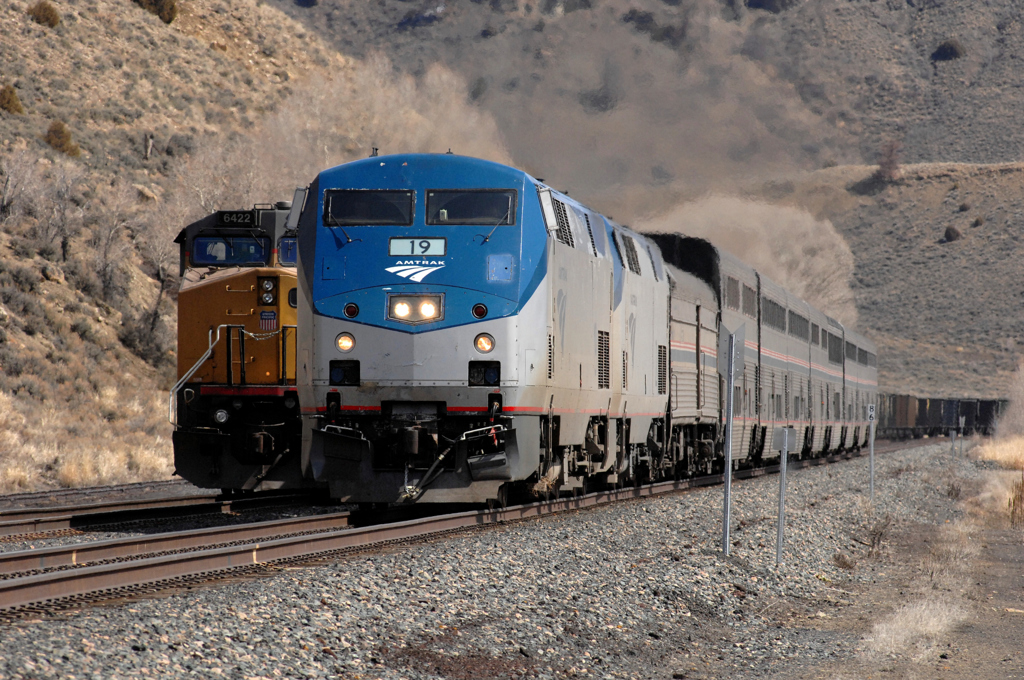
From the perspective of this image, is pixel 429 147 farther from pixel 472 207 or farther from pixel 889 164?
pixel 889 164

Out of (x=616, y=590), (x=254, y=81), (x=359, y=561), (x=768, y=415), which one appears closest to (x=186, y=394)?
(x=359, y=561)

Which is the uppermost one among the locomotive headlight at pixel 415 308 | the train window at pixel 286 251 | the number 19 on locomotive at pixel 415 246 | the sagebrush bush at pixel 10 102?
the sagebrush bush at pixel 10 102

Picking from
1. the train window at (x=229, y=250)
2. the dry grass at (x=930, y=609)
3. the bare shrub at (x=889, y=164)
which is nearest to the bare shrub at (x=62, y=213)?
the train window at (x=229, y=250)

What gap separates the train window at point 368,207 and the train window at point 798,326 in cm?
2007

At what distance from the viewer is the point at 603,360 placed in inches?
613

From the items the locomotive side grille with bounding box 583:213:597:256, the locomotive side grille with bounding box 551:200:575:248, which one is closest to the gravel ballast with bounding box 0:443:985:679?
the locomotive side grille with bounding box 551:200:575:248

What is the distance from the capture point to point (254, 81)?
201 ft

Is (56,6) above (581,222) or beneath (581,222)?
above

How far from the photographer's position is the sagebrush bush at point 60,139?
1684 inches

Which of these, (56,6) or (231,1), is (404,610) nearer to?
(56,6)

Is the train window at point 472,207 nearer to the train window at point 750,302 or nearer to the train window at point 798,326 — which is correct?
the train window at point 750,302

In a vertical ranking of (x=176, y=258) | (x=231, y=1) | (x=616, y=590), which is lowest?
(x=616, y=590)

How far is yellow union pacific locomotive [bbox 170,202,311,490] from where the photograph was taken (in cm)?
1492

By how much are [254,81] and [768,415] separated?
43092mm
